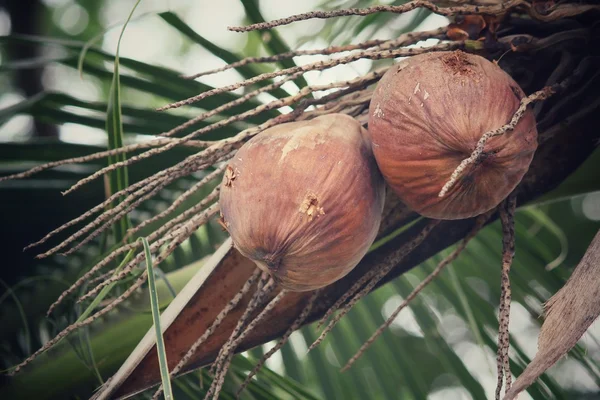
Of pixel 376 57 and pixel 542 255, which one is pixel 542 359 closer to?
pixel 376 57

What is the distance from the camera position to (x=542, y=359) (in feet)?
1.96

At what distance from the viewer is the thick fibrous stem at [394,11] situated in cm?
70

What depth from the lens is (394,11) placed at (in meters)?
0.71

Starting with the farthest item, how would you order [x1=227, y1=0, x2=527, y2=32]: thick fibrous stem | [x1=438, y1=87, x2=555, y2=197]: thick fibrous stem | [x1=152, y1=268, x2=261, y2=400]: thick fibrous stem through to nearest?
[x1=152, y1=268, x2=261, y2=400]: thick fibrous stem < [x1=227, y1=0, x2=527, y2=32]: thick fibrous stem < [x1=438, y1=87, x2=555, y2=197]: thick fibrous stem

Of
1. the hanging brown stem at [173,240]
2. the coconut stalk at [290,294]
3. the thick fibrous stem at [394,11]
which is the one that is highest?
→ the thick fibrous stem at [394,11]

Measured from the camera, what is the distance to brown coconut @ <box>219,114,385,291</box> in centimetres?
69

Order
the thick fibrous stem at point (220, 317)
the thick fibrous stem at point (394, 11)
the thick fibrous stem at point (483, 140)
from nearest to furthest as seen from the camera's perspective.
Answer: the thick fibrous stem at point (483, 140) < the thick fibrous stem at point (394, 11) < the thick fibrous stem at point (220, 317)

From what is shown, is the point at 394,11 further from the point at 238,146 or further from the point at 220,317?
the point at 220,317

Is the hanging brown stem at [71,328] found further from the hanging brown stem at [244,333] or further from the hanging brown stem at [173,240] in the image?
the hanging brown stem at [244,333]

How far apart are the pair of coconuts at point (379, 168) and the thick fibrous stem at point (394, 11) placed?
0.19ft

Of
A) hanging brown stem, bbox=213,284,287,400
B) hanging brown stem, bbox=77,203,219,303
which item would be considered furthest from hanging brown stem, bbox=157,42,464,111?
hanging brown stem, bbox=213,284,287,400

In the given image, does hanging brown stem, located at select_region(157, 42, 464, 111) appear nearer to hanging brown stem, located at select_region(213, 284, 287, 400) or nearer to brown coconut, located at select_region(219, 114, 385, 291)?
brown coconut, located at select_region(219, 114, 385, 291)

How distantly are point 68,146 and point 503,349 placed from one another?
38.9 inches

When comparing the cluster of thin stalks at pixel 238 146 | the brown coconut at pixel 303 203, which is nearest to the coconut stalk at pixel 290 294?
the cluster of thin stalks at pixel 238 146
